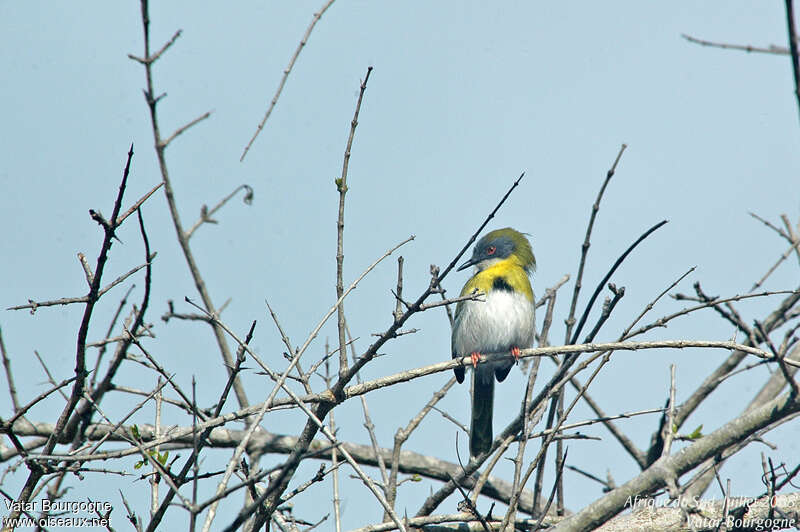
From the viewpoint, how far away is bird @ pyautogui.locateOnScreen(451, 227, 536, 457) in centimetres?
736

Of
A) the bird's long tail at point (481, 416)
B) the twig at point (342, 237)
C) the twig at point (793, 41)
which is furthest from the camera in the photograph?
the bird's long tail at point (481, 416)

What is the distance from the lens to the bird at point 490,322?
736 cm

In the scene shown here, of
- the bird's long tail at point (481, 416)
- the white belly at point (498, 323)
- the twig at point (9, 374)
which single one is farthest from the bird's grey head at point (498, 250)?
the twig at point (9, 374)

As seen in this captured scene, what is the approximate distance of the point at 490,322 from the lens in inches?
290

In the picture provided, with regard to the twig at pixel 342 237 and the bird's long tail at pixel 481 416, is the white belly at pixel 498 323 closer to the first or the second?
the bird's long tail at pixel 481 416

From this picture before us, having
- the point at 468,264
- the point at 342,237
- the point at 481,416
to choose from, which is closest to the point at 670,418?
the point at 342,237

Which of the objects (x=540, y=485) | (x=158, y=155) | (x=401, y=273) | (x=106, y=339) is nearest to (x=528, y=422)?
(x=540, y=485)

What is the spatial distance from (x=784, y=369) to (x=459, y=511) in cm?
240

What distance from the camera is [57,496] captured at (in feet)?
13.4

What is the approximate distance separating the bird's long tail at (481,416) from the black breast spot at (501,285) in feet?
3.05

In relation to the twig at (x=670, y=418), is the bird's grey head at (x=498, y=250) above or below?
above

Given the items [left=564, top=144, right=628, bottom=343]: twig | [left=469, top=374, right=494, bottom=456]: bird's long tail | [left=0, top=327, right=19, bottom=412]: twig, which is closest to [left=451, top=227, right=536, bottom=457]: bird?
[left=469, top=374, right=494, bottom=456]: bird's long tail

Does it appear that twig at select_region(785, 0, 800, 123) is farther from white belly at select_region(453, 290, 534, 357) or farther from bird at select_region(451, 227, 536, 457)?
white belly at select_region(453, 290, 534, 357)

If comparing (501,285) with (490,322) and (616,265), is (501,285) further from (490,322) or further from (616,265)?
(616,265)
